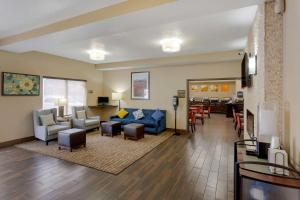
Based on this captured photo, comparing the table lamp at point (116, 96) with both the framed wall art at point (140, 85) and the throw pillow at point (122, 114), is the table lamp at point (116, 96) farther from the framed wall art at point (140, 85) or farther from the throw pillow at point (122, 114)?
the throw pillow at point (122, 114)

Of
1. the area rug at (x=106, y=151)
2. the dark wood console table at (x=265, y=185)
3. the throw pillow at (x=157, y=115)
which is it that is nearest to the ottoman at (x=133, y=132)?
the area rug at (x=106, y=151)

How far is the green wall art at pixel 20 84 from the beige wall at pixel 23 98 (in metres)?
0.14

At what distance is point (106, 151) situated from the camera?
4223mm

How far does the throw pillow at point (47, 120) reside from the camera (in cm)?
504

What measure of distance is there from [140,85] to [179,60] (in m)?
2.19

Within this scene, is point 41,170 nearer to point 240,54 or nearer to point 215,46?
point 215,46

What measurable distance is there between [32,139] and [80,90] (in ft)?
8.59

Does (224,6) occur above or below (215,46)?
below

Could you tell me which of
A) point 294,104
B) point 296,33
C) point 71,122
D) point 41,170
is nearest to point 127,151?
point 41,170

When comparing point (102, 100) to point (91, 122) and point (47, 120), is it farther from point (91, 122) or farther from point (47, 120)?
point (47, 120)

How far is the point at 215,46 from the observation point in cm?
483

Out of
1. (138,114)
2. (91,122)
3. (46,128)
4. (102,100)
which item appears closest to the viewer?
(46,128)

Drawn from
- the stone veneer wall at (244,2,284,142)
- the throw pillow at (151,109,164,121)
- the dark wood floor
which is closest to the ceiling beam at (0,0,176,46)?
the stone veneer wall at (244,2,284,142)

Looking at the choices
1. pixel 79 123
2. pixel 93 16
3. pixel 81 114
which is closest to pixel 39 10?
pixel 93 16
